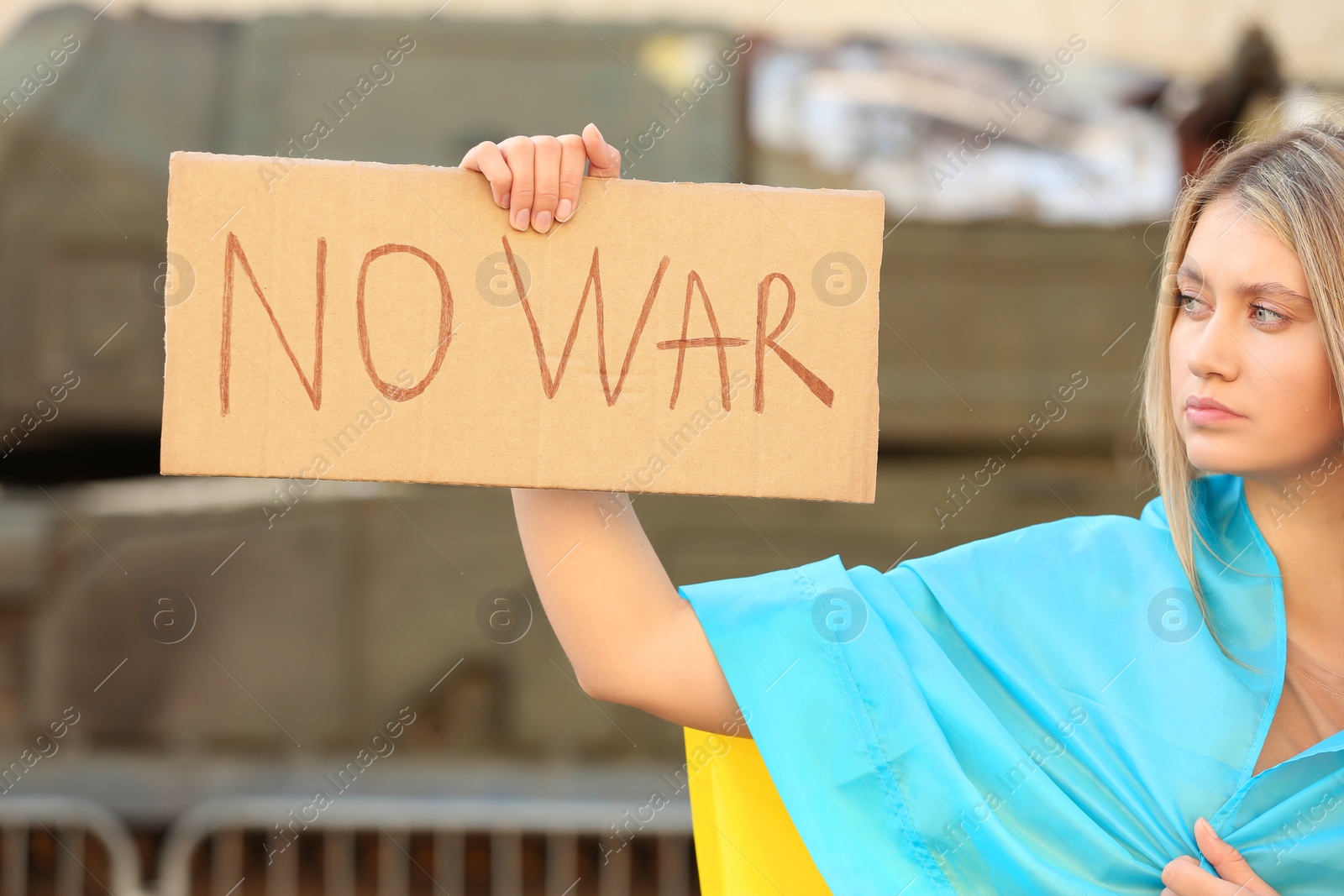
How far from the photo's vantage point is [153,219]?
12.4 feet

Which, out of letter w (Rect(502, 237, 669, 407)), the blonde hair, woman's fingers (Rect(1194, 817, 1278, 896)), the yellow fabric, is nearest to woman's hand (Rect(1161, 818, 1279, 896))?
woman's fingers (Rect(1194, 817, 1278, 896))

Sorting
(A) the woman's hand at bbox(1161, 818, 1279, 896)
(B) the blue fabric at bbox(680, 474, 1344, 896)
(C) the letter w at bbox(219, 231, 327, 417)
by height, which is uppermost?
(C) the letter w at bbox(219, 231, 327, 417)

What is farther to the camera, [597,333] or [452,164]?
[452,164]

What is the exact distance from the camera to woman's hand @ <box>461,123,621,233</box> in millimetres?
868

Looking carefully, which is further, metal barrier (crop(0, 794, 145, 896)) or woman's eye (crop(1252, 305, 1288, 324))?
metal barrier (crop(0, 794, 145, 896))

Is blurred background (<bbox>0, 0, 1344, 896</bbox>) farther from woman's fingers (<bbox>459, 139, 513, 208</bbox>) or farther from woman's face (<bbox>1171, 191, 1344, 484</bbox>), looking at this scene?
woman's fingers (<bbox>459, 139, 513, 208</bbox>)

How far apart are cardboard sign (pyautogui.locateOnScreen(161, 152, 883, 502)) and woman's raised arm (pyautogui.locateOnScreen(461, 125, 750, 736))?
23 mm

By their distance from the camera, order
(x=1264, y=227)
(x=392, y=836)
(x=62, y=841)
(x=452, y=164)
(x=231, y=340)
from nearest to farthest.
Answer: (x=231, y=340) < (x=1264, y=227) < (x=62, y=841) < (x=392, y=836) < (x=452, y=164)

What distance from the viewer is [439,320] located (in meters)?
0.87

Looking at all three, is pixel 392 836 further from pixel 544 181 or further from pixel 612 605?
pixel 544 181

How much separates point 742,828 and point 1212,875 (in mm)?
366

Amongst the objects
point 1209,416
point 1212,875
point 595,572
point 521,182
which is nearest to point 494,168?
point 521,182

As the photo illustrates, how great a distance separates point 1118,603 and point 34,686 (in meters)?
3.54

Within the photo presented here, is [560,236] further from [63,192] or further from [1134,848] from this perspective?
[63,192]
